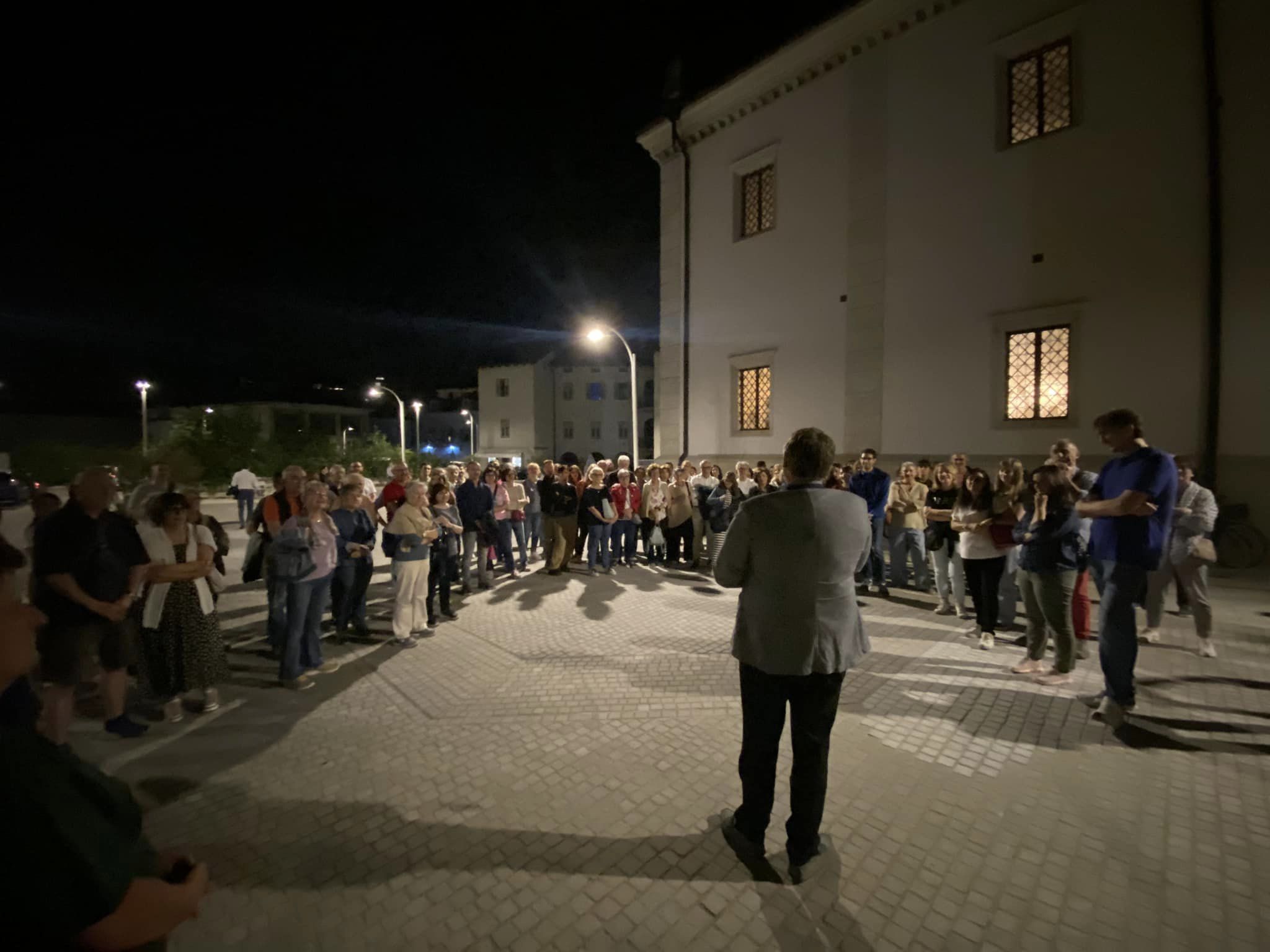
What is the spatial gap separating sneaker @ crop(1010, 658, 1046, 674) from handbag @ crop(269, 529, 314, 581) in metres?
6.71

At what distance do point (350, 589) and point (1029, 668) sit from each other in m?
7.15

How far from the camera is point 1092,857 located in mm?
3209

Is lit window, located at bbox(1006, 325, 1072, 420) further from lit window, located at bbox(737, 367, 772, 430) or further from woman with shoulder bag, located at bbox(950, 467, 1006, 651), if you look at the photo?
woman with shoulder bag, located at bbox(950, 467, 1006, 651)

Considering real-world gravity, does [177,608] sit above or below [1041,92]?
below

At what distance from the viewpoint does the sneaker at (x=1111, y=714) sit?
15.3ft

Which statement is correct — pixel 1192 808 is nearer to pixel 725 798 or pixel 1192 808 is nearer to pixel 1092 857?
pixel 1092 857

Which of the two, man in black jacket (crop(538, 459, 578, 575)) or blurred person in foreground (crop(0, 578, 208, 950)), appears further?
man in black jacket (crop(538, 459, 578, 575))

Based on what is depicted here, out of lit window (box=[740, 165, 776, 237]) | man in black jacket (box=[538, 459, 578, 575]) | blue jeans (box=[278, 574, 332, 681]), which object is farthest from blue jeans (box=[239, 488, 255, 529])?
lit window (box=[740, 165, 776, 237])

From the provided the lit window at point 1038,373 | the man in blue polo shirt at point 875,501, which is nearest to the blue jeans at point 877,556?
the man in blue polo shirt at point 875,501

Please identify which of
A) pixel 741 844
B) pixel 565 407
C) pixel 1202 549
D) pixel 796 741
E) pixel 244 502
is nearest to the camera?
pixel 796 741

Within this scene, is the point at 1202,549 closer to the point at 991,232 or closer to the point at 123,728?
the point at 991,232

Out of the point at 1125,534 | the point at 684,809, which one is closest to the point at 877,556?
the point at 1125,534

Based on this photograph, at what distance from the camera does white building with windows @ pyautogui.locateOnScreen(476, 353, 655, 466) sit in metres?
54.9

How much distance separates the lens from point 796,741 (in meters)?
3.12
